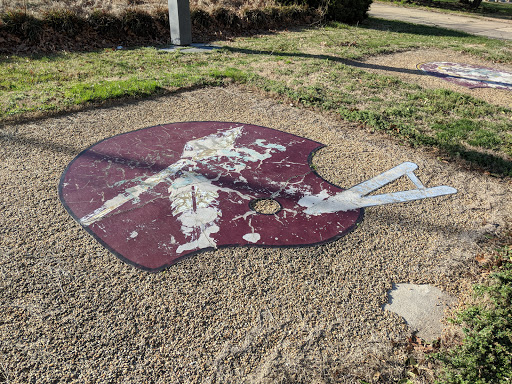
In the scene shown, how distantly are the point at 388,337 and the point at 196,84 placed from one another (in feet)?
17.3

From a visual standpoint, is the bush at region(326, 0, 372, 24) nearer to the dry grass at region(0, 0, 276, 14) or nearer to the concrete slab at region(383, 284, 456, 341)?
the dry grass at region(0, 0, 276, 14)

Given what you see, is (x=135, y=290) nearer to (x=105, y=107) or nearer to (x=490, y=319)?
(x=490, y=319)

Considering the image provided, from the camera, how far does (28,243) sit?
9.65 feet

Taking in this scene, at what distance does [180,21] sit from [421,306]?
27.0ft

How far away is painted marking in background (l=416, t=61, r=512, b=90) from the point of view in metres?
7.50

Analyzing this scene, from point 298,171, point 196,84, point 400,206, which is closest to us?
point 400,206

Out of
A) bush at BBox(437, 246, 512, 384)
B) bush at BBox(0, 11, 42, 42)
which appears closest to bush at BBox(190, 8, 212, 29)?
bush at BBox(0, 11, 42, 42)

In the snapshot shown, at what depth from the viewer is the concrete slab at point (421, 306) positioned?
97.8 inches

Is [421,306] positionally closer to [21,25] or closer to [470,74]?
[470,74]

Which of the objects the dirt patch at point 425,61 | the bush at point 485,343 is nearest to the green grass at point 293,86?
the dirt patch at point 425,61

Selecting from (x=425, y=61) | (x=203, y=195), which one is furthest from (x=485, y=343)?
(x=425, y=61)

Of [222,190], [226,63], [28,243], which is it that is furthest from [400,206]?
[226,63]

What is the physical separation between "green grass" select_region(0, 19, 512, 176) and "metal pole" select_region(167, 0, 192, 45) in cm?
78

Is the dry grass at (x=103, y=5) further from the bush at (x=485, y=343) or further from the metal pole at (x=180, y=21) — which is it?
the bush at (x=485, y=343)
